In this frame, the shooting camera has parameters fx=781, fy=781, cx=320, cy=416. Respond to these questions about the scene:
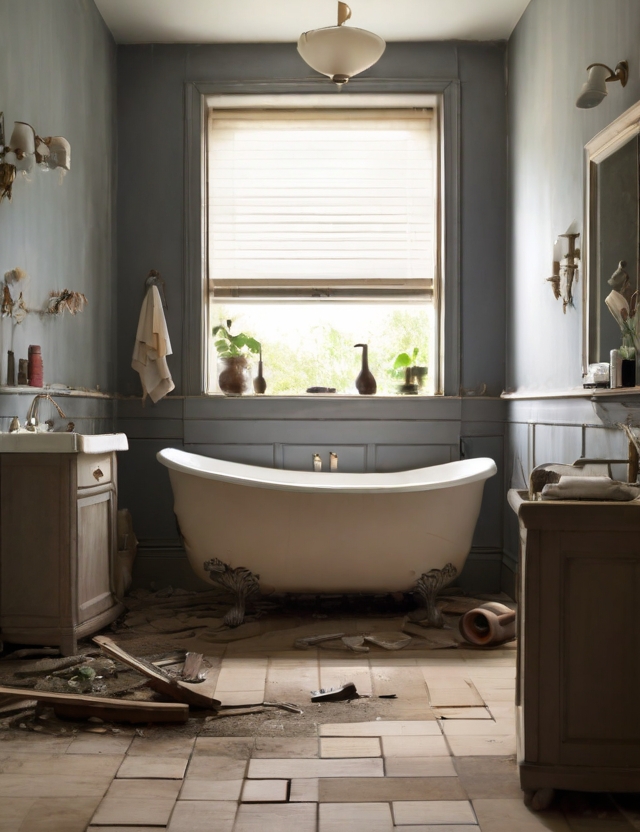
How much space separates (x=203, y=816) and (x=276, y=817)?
0.16m

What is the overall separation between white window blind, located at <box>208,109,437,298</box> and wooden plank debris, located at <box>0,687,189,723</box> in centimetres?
262

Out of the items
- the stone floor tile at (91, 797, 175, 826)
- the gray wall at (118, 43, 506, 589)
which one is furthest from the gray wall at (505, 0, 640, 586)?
the stone floor tile at (91, 797, 175, 826)

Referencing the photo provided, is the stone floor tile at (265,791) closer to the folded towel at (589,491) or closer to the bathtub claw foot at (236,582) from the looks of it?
the folded towel at (589,491)

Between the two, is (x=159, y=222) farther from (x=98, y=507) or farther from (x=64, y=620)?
(x=64, y=620)

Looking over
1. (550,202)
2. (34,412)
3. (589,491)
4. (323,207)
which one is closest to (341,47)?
(550,202)

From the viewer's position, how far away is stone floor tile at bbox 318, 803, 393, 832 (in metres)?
1.71

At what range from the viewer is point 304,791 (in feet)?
6.18

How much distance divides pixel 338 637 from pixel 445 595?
41.2 inches

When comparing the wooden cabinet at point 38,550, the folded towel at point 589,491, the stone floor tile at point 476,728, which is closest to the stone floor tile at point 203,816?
the stone floor tile at point 476,728

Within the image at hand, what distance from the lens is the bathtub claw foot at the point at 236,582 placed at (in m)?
3.40

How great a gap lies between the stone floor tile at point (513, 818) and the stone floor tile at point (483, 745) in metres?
0.27

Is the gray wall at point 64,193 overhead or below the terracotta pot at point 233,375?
overhead

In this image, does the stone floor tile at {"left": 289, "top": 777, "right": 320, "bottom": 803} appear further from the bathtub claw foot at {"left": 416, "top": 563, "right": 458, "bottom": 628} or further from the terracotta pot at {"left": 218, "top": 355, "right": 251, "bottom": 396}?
the terracotta pot at {"left": 218, "top": 355, "right": 251, "bottom": 396}

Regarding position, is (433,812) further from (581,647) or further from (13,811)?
(13,811)
